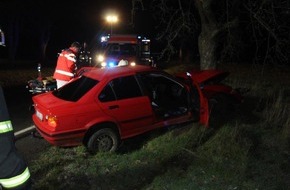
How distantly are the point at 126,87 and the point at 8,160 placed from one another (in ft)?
15.7

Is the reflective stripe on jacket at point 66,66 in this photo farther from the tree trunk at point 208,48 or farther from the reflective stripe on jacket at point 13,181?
the reflective stripe on jacket at point 13,181

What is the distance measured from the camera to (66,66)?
10055 mm

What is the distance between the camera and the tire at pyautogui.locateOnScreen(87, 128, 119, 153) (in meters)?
7.02

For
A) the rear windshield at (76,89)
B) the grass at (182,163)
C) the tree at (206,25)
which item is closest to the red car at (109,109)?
the rear windshield at (76,89)

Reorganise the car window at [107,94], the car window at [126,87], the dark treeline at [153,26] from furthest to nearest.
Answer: the dark treeline at [153,26] < the car window at [126,87] < the car window at [107,94]

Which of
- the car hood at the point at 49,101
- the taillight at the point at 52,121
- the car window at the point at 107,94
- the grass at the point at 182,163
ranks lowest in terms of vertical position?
the grass at the point at 182,163

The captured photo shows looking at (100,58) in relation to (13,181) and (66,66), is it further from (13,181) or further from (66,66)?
(13,181)

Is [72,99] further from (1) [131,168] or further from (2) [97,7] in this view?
(2) [97,7]

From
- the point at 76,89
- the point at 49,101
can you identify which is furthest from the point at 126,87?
the point at 49,101

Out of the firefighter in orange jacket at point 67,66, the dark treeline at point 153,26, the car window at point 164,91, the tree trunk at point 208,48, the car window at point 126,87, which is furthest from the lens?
the tree trunk at point 208,48

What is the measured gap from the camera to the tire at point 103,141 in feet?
23.0

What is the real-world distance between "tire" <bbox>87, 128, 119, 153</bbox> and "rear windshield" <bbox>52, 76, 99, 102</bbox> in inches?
28.4

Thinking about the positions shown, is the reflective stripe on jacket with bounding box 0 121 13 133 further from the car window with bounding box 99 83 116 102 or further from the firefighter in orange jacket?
the firefighter in orange jacket

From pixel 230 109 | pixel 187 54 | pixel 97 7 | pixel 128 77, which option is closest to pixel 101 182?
pixel 128 77
